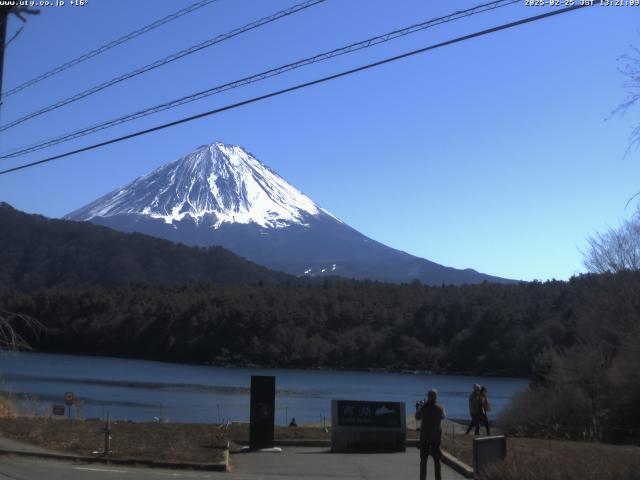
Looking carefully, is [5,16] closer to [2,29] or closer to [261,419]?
[2,29]

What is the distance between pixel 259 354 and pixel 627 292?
96.5m

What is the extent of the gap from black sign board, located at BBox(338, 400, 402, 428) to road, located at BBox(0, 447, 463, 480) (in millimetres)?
800

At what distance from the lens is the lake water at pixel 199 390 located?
49219mm

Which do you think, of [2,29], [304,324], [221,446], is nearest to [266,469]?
[221,446]

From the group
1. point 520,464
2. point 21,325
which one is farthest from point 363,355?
point 520,464

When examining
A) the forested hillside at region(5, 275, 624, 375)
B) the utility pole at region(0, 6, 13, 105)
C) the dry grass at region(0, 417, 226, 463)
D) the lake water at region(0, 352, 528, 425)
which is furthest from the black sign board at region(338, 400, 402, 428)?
the forested hillside at region(5, 275, 624, 375)

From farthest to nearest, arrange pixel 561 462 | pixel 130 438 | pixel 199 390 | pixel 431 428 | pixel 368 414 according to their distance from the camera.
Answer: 1. pixel 199 390
2. pixel 130 438
3. pixel 368 414
4. pixel 561 462
5. pixel 431 428

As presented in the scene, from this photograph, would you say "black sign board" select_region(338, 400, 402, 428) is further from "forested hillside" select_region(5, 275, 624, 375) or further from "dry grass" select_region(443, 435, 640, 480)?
"forested hillside" select_region(5, 275, 624, 375)

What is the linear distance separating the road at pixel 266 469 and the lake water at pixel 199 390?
16.4 metres

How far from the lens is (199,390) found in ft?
237

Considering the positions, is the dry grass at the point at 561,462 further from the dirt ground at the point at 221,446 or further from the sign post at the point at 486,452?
the sign post at the point at 486,452

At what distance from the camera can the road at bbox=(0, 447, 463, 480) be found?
46.0 ft

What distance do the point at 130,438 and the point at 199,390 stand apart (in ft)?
180

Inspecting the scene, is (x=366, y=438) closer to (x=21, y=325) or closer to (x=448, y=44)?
(x=448, y=44)
